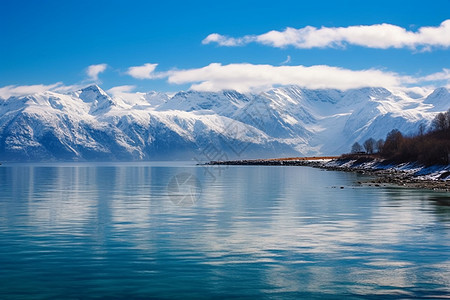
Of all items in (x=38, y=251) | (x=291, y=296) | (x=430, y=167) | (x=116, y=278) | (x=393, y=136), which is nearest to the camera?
(x=291, y=296)

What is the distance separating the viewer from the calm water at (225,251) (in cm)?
2209

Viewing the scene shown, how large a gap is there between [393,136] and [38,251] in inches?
7171

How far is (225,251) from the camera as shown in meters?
29.9

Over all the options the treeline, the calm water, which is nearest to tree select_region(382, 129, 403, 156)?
the treeline

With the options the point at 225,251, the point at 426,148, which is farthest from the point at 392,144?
the point at 225,251

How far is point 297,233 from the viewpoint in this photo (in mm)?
36562

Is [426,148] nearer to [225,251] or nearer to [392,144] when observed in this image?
[392,144]

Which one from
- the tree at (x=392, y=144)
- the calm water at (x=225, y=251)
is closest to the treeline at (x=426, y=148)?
the tree at (x=392, y=144)

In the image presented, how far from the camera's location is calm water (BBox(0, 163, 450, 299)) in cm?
2209

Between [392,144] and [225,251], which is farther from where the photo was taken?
[392,144]

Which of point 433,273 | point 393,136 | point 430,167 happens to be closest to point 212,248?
point 433,273

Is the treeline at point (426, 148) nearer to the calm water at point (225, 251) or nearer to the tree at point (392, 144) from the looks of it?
the tree at point (392, 144)

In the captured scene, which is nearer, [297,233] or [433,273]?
[433,273]

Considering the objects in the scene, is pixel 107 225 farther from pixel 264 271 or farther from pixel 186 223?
pixel 264 271
